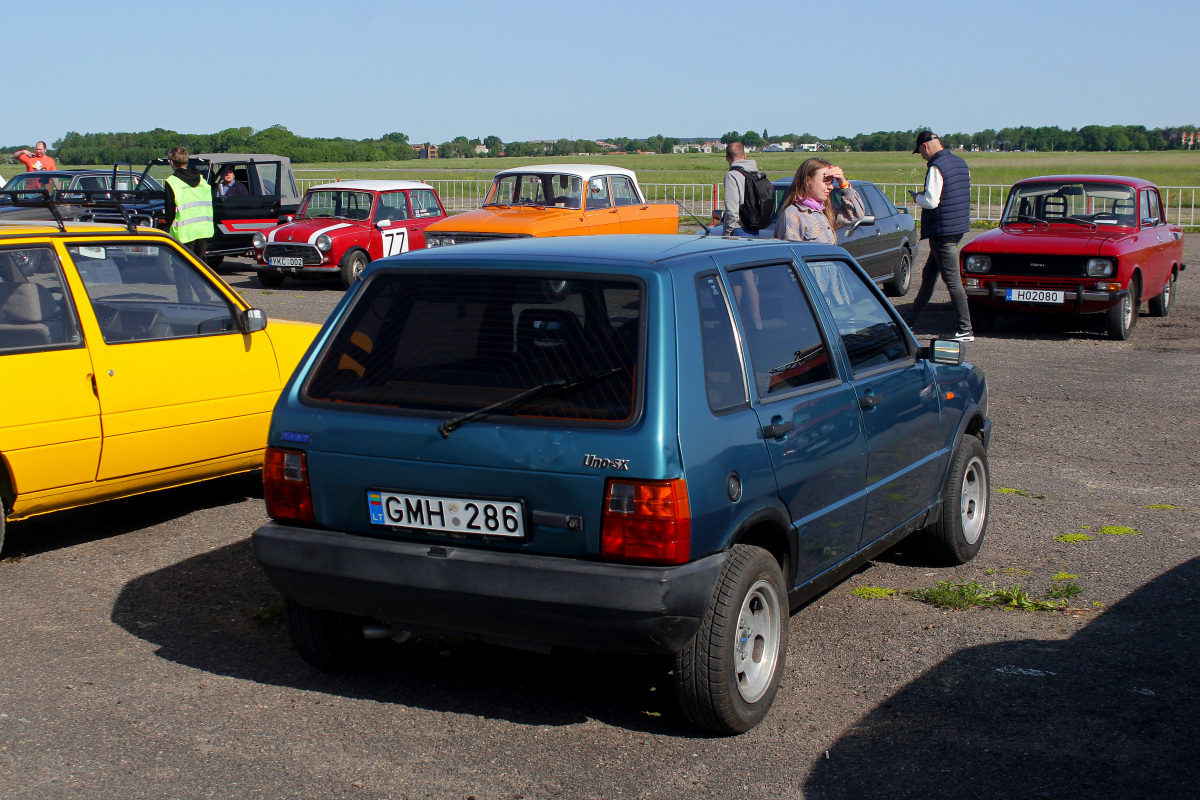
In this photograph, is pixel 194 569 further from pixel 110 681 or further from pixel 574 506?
pixel 574 506

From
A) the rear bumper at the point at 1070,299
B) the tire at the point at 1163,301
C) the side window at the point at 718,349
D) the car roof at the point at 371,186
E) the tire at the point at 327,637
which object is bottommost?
the tire at the point at 327,637

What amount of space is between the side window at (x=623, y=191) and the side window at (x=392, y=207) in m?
3.54

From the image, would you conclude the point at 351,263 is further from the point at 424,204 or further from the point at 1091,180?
the point at 1091,180

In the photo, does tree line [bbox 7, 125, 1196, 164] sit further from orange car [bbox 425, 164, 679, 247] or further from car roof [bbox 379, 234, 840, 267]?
car roof [bbox 379, 234, 840, 267]

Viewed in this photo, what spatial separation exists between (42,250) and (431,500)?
128 inches

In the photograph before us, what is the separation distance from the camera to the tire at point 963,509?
5445 millimetres

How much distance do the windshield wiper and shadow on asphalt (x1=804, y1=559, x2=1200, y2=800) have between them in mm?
1403

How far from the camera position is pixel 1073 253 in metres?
12.1

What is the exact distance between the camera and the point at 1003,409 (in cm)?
931

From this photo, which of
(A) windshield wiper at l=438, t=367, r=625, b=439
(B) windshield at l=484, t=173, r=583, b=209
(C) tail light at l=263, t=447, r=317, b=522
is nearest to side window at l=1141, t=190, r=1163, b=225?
(B) windshield at l=484, t=173, r=583, b=209

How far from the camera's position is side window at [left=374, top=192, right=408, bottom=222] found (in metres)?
17.8

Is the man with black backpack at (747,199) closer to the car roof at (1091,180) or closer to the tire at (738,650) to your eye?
the car roof at (1091,180)

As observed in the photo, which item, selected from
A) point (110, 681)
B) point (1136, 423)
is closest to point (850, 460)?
point (110, 681)

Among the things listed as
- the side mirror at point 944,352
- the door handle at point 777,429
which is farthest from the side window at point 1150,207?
the door handle at point 777,429
